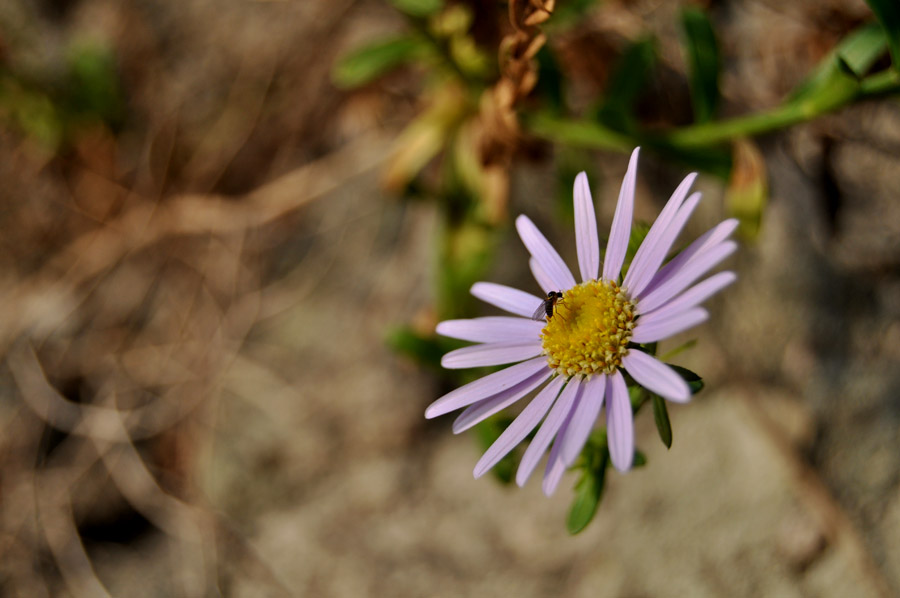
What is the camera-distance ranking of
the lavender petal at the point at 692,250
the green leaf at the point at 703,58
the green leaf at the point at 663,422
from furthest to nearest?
the green leaf at the point at 703,58 < the green leaf at the point at 663,422 < the lavender petal at the point at 692,250

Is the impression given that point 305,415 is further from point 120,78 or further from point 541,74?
point 120,78

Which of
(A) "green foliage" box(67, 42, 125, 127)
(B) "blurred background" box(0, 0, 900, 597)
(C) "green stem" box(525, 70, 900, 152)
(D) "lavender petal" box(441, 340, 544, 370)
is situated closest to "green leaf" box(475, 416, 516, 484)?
(B) "blurred background" box(0, 0, 900, 597)

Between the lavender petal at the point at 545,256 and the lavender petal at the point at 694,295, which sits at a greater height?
the lavender petal at the point at 545,256

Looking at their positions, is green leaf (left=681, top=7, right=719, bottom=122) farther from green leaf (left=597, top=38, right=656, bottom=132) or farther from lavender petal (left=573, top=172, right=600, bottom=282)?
lavender petal (left=573, top=172, right=600, bottom=282)

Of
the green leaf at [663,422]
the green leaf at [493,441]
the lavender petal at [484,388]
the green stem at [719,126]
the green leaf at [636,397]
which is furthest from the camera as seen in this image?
the green leaf at [493,441]

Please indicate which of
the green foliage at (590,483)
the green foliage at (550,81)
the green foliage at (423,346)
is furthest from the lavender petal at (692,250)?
the green foliage at (550,81)

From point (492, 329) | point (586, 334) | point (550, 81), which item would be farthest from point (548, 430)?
point (550, 81)

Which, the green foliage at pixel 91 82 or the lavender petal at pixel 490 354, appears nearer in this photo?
the lavender petal at pixel 490 354

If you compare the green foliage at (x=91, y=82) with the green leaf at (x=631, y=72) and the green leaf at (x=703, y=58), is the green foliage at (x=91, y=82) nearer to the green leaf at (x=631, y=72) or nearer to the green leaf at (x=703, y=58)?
the green leaf at (x=631, y=72)
